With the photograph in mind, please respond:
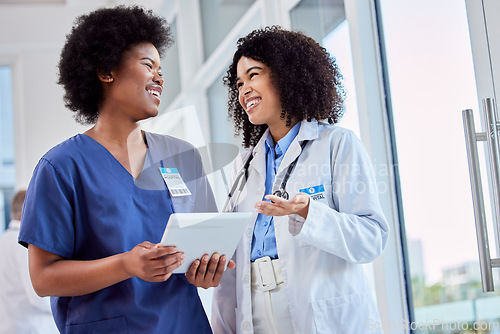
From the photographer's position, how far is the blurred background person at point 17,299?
2.95 metres

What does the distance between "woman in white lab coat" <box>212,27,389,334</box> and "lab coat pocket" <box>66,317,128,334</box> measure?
33 centimetres

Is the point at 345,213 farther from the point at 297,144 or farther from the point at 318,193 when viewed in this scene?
the point at 297,144

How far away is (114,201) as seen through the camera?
1182 millimetres

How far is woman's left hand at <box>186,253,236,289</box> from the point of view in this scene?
3.88ft

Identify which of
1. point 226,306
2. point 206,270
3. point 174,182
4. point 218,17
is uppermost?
point 218,17

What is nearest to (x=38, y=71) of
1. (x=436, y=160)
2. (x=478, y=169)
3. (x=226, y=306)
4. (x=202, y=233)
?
(x=226, y=306)

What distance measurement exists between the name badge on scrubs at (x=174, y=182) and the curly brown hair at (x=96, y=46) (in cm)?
28

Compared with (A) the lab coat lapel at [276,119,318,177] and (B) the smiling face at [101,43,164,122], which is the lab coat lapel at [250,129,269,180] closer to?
(A) the lab coat lapel at [276,119,318,177]

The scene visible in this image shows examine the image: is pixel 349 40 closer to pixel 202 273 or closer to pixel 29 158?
pixel 202 273

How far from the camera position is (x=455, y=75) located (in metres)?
1.49

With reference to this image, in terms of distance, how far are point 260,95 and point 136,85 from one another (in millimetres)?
379

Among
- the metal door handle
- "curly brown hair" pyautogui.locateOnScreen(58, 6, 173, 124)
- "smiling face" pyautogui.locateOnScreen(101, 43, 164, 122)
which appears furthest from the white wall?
the metal door handle

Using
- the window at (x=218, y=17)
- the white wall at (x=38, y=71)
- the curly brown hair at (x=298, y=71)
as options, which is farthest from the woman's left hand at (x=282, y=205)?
the white wall at (x=38, y=71)

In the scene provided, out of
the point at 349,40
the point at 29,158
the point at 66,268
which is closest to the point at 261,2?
the point at 349,40
